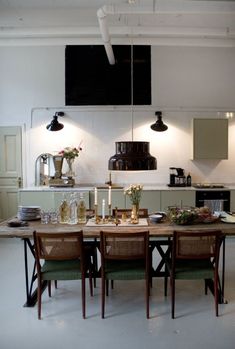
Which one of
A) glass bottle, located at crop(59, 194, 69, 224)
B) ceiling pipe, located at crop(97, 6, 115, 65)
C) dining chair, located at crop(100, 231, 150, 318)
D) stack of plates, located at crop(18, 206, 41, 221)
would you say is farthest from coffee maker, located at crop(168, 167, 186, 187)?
dining chair, located at crop(100, 231, 150, 318)

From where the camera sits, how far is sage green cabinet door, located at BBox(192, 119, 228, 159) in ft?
19.4

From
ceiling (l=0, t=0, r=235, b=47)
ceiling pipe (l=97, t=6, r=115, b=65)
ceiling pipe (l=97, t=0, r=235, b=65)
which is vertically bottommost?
ceiling pipe (l=97, t=6, r=115, b=65)

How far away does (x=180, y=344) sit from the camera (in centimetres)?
267

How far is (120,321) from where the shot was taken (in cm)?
305

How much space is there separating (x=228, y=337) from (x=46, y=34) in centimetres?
535

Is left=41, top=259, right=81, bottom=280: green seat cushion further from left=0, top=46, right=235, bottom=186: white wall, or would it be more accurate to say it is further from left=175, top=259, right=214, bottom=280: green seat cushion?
left=0, top=46, right=235, bottom=186: white wall

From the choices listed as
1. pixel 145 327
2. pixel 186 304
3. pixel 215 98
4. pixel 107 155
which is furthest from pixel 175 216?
pixel 215 98

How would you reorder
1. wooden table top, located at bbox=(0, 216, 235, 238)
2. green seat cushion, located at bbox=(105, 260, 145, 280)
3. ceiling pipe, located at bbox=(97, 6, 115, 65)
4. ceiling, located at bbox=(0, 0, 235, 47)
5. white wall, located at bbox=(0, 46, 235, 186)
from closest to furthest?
green seat cushion, located at bbox=(105, 260, 145, 280) < wooden table top, located at bbox=(0, 216, 235, 238) < ceiling pipe, located at bbox=(97, 6, 115, 65) < ceiling, located at bbox=(0, 0, 235, 47) < white wall, located at bbox=(0, 46, 235, 186)

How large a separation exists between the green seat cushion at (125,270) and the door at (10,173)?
364cm

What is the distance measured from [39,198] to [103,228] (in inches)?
107

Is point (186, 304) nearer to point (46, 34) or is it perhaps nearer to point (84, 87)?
point (84, 87)

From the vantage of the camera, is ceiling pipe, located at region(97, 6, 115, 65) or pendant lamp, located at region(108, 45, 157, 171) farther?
ceiling pipe, located at region(97, 6, 115, 65)

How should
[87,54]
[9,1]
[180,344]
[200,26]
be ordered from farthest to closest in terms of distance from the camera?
[87,54] < [200,26] < [9,1] < [180,344]

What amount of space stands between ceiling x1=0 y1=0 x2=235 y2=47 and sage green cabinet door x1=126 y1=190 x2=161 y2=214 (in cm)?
282
